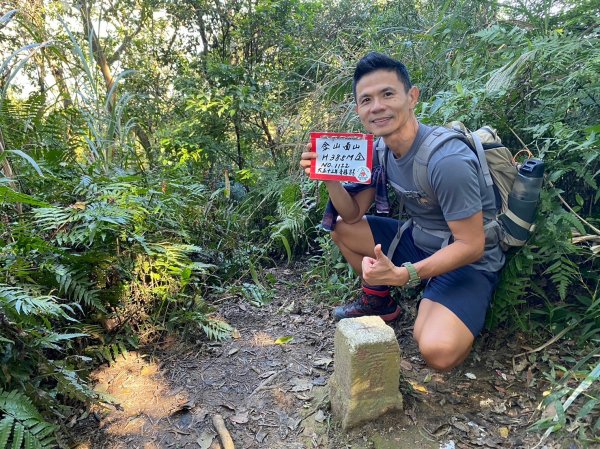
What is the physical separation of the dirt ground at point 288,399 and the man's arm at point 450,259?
22.3 inches

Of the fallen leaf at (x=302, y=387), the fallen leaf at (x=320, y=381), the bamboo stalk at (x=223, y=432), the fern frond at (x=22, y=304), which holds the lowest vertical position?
the fallen leaf at (x=302, y=387)

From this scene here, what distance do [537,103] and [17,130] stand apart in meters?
3.42

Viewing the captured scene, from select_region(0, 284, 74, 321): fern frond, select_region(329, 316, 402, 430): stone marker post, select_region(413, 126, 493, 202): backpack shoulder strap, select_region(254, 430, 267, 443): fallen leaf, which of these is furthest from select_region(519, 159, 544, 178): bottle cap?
select_region(0, 284, 74, 321): fern frond

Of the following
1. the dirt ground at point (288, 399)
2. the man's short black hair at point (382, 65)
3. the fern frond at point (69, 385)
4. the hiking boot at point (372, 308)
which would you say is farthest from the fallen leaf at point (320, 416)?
the man's short black hair at point (382, 65)

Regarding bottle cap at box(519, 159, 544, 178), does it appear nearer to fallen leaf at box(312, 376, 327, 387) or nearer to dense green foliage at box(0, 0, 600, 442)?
dense green foliage at box(0, 0, 600, 442)

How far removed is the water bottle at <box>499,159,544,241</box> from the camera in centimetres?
200

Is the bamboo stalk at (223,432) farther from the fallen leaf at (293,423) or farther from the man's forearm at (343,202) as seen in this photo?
the man's forearm at (343,202)

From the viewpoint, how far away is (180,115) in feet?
17.5

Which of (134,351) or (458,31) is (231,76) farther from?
(134,351)

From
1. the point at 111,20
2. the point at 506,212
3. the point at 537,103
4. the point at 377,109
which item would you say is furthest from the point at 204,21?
the point at 506,212

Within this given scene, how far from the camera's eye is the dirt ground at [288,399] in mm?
1800

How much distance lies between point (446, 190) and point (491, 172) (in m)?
0.37

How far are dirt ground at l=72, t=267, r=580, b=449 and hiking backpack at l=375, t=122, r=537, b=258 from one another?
67 centimetres

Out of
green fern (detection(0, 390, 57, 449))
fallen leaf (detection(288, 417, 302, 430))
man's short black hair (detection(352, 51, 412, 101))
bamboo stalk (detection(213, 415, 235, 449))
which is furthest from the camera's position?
man's short black hair (detection(352, 51, 412, 101))
